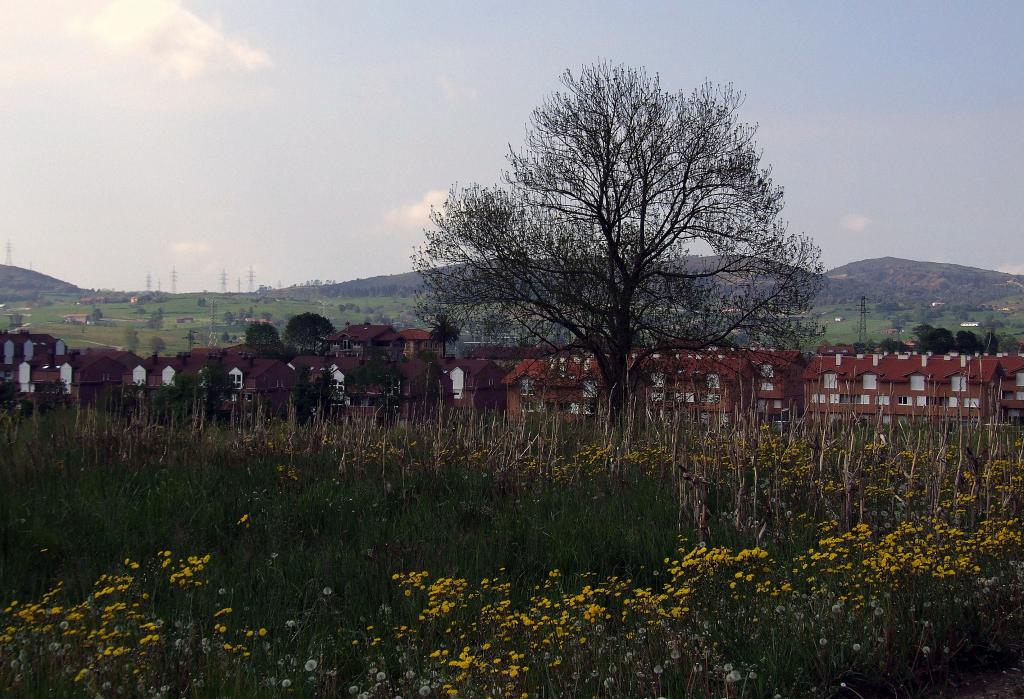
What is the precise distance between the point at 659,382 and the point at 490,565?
13.8 m

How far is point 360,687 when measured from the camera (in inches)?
182

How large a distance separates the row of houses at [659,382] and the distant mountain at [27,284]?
336 ft

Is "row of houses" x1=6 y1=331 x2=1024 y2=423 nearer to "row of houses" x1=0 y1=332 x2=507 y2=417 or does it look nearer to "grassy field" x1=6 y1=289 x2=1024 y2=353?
"row of houses" x1=0 y1=332 x2=507 y2=417

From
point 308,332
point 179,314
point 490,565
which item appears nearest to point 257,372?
point 308,332

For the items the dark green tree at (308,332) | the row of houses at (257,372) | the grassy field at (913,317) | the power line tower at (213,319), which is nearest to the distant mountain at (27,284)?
the power line tower at (213,319)

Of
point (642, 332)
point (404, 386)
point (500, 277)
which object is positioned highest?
point (500, 277)

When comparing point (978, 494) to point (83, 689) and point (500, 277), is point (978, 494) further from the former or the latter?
point (500, 277)

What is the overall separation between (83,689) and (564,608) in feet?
9.36

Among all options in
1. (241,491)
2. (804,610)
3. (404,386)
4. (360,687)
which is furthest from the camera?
(404,386)

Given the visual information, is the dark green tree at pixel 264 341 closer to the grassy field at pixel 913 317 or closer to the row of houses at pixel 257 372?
the row of houses at pixel 257 372

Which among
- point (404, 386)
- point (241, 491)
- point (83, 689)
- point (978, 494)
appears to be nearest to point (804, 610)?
point (978, 494)

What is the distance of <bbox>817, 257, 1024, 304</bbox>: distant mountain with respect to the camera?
5384 inches

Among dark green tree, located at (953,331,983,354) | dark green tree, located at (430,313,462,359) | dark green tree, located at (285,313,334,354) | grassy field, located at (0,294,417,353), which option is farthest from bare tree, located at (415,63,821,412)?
grassy field, located at (0,294,417,353)

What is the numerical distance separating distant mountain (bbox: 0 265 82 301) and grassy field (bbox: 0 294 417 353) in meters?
4.75
